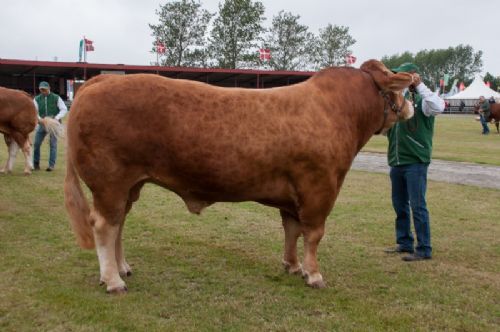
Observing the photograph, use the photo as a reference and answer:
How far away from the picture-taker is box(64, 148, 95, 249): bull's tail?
15.6 ft

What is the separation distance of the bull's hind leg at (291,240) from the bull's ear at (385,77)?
5.22ft

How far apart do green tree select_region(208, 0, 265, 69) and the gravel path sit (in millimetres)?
47384

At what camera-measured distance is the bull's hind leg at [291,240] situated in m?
5.09

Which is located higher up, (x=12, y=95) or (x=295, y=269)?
(x=12, y=95)

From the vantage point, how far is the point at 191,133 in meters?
4.23

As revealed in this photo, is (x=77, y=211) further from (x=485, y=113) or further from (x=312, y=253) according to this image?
(x=485, y=113)

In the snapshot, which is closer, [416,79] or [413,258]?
[416,79]

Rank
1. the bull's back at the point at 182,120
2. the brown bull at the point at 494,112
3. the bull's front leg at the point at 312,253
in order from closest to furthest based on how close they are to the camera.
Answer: the bull's back at the point at 182,120 < the bull's front leg at the point at 312,253 < the brown bull at the point at 494,112

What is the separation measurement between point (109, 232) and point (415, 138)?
3460 mm

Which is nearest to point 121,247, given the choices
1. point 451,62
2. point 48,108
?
point 48,108

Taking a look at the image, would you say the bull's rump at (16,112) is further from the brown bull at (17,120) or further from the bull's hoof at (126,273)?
the bull's hoof at (126,273)

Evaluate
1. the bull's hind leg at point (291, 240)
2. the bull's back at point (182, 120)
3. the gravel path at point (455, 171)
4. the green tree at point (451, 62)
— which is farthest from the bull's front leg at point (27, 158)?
the green tree at point (451, 62)

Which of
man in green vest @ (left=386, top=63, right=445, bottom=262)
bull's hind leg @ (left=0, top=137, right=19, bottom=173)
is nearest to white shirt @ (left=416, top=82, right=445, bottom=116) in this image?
man in green vest @ (left=386, top=63, right=445, bottom=262)

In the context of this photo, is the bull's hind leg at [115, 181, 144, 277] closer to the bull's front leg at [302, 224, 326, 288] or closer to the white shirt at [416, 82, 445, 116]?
the bull's front leg at [302, 224, 326, 288]
